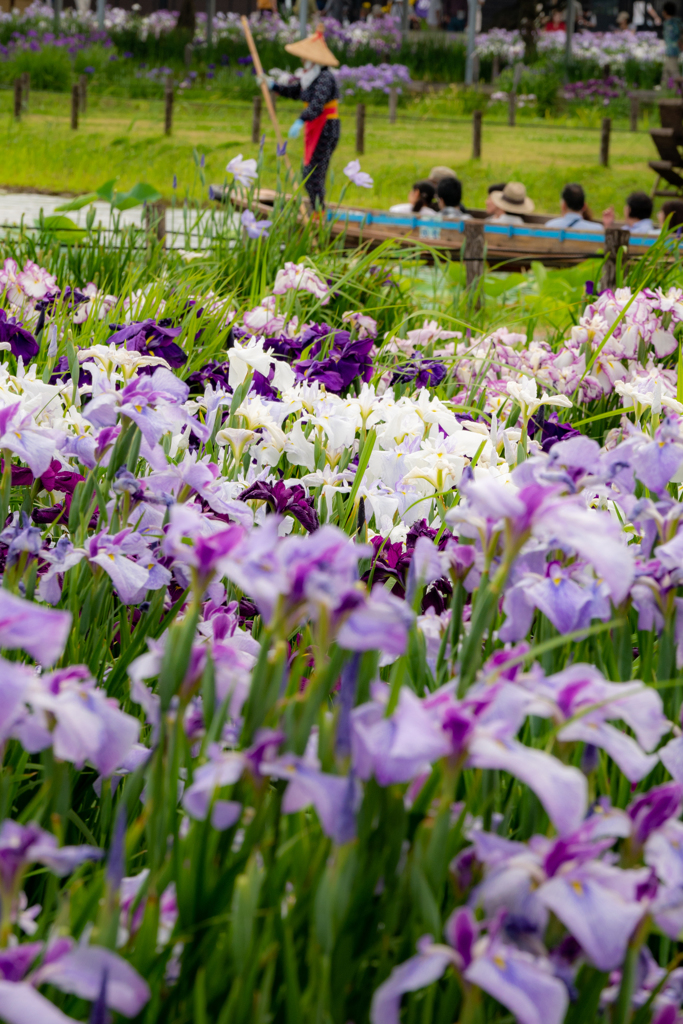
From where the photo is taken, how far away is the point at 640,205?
10297 millimetres

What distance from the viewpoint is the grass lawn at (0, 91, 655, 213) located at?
15.9 meters

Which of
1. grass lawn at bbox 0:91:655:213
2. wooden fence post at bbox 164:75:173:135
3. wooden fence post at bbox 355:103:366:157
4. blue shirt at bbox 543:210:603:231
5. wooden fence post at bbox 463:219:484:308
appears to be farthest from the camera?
wooden fence post at bbox 355:103:366:157

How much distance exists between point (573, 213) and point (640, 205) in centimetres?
79

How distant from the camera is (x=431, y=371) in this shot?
341cm

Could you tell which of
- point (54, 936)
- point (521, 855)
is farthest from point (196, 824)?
point (521, 855)

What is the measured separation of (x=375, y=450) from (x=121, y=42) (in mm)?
28125

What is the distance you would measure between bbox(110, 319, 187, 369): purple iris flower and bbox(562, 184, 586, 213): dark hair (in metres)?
9.00

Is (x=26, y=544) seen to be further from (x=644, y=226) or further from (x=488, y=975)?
(x=644, y=226)

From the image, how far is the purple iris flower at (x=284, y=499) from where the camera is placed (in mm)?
1829

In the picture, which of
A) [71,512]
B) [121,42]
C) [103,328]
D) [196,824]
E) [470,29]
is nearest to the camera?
[196,824]

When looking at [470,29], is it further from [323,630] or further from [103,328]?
[323,630]

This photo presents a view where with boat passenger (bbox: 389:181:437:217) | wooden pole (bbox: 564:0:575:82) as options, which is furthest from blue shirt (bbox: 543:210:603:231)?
wooden pole (bbox: 564:0:575:82)

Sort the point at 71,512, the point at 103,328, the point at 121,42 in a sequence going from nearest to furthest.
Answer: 1. the point at 71,512
2. the point at 103,328
3. the point at 121,42

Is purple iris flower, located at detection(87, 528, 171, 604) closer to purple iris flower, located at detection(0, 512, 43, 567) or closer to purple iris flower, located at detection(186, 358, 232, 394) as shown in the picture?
purple iris flower, located at detection(0, 512, 43, 567)
